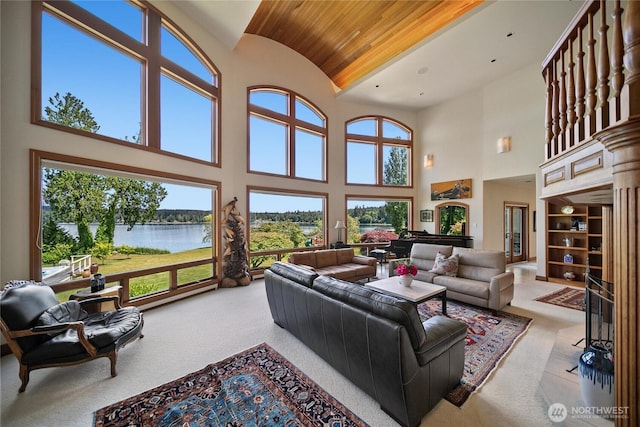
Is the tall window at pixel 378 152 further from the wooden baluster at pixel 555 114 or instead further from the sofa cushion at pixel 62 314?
the sofa cushion at pixel 62 314

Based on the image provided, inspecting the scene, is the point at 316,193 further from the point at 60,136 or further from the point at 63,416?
the point at 63,416

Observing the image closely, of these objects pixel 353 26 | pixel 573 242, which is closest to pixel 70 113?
pixel 353 26

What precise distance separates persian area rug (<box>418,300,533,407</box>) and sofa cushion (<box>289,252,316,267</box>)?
7.36 feet

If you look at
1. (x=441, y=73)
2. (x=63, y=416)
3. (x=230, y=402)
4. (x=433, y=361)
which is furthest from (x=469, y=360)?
(x=441, y=73)

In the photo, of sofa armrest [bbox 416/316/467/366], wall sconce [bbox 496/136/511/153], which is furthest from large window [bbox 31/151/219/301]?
wall sconce [bbox 496/136/511/153]

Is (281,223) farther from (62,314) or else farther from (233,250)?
(62,314)

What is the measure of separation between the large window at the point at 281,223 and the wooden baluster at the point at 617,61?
19.0 feet

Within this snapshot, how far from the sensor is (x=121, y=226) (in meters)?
3.94

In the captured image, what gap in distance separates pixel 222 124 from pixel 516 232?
973cm

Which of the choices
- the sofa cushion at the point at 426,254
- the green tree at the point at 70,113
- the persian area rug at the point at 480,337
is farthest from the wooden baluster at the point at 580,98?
the green tree at the point at 70,113

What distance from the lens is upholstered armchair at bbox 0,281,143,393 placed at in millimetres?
2143

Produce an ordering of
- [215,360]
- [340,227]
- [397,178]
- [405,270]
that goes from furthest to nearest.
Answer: [397,178], [340,227], [405,270], [215,360]

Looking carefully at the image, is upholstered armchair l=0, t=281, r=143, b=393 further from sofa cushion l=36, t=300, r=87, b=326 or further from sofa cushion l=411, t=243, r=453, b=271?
sofa cushion l=411, t=243, r=453, b=271

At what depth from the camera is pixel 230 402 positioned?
2.00 metres
